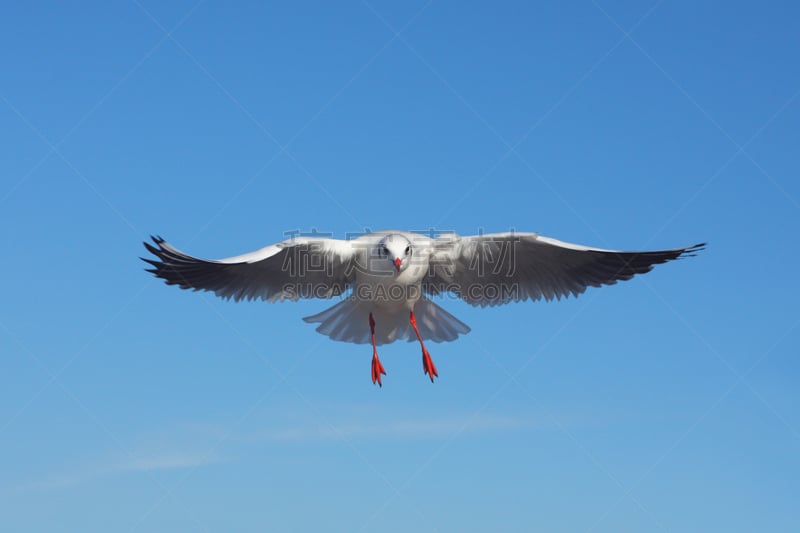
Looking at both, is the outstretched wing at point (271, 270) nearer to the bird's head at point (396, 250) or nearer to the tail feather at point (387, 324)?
the tail feather at point (387, 324)

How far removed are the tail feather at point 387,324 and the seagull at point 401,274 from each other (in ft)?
0.04

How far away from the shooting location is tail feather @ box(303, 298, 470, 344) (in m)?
11.1

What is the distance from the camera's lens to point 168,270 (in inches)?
396

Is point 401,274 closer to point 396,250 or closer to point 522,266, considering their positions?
point 396,250

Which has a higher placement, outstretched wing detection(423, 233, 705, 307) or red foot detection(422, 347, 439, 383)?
outstretched wing detection(423, 233, 705, 307)

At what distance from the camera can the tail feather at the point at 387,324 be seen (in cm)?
1107


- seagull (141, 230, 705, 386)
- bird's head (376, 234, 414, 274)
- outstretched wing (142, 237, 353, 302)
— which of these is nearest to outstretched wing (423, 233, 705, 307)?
seagull (141, 230, 705, 386)

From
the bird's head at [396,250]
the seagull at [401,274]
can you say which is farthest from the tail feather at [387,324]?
the bird's head at [396,250]

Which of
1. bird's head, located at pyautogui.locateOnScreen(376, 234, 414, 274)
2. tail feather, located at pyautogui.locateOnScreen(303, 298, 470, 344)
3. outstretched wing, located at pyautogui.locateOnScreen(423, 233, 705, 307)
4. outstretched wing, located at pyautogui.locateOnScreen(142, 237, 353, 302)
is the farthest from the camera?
tail feather, located at pyautogui.locateOnScreen(303, 298, 470, 344)

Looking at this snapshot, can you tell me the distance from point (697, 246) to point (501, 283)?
92.6 inches

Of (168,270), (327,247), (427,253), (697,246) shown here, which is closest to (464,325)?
(427,253)

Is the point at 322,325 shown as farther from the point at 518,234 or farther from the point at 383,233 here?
the point at 518,234

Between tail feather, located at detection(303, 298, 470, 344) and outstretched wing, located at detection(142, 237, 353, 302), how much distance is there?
0.29 meters

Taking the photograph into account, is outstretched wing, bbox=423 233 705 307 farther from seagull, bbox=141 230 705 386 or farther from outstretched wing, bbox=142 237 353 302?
outstretched wing, bbox=142 237 353 302
